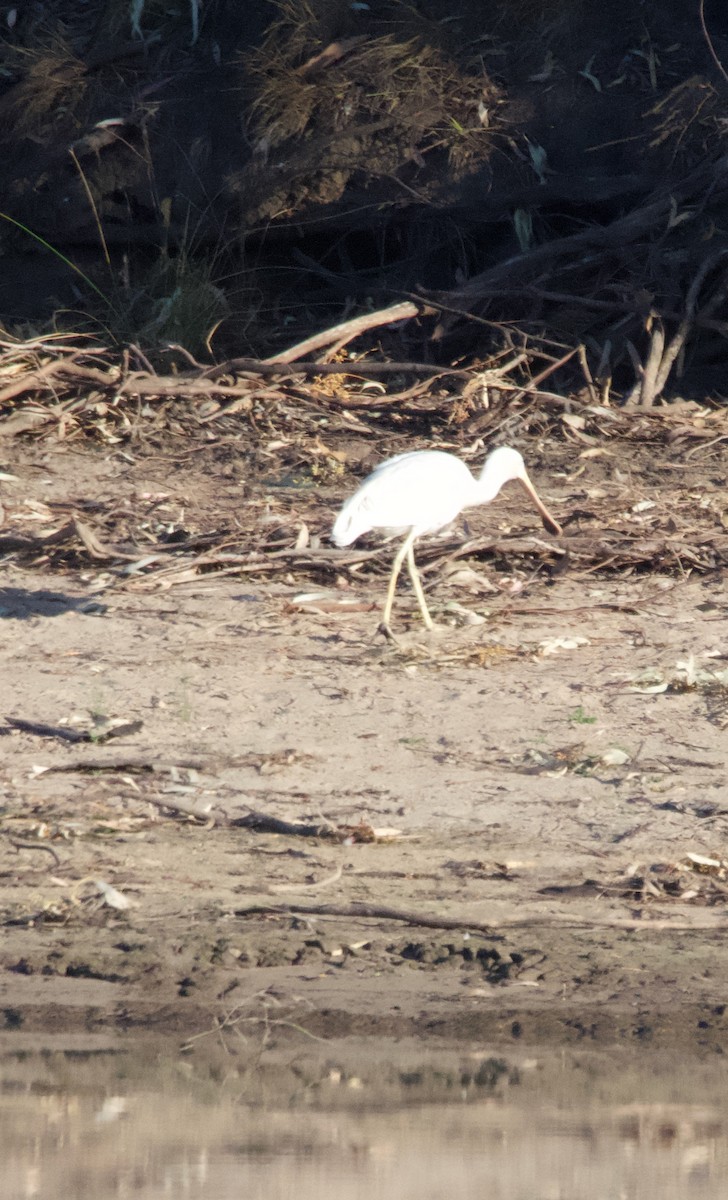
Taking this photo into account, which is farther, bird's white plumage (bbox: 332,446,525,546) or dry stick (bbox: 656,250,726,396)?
dry stick (bbox: 656,250,726,396)

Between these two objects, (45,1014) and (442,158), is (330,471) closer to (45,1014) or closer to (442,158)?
(442,158)

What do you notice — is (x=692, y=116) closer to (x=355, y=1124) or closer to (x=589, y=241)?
(x=589, y=241)

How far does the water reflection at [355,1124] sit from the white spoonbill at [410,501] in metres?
2.91

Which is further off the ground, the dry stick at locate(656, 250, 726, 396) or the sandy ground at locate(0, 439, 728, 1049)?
the dry stick at locate(656, 250, 726, 396)

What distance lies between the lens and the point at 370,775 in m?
5.24

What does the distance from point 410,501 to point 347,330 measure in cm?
391

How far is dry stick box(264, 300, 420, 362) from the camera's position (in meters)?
10.0

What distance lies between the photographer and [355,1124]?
3.53 m

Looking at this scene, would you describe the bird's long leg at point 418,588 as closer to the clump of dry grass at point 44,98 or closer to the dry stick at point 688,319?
the dry stick at point 688,319

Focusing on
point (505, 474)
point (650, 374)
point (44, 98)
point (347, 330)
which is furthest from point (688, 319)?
point (44, 98)

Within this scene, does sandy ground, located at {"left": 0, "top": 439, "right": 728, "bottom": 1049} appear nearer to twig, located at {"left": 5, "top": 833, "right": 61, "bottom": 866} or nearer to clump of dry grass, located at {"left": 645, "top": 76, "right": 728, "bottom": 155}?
twig, located at {"left": 5, "top": 833, "right": 61, "bottom": 866}

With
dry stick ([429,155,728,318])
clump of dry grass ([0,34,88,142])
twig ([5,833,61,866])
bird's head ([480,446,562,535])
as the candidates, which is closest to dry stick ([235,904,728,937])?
twig ([5,833,61,866])

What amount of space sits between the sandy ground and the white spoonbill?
0.94 ft

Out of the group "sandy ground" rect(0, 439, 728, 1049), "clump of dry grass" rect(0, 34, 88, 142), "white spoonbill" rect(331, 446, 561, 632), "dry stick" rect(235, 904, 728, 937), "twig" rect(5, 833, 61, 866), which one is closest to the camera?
"sandy ground" rect(0, 439, 728, 1049)
